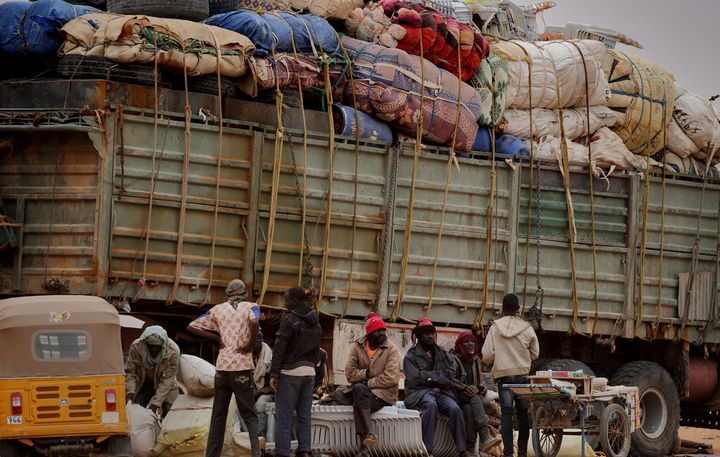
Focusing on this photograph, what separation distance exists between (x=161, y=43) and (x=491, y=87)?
13.6 feet

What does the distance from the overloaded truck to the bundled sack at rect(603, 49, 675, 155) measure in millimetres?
948

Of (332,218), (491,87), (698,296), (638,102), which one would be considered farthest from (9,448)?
(638,102)

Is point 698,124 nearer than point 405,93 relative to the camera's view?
No

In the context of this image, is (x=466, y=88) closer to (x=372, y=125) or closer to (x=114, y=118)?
(x=372, y=125)

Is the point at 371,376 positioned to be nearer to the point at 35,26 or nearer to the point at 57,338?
the point at 57,338

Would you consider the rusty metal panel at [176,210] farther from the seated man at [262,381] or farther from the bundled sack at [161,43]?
the seated man at [262,381]

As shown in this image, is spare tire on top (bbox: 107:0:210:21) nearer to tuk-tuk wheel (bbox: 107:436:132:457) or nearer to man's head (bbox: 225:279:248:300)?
man's head (bbox: 225:279:248:300)

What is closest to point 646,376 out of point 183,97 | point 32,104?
point 183,97

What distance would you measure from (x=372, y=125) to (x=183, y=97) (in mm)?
2079

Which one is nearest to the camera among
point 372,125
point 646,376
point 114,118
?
point 114,118

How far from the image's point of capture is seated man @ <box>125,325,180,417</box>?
13094mm

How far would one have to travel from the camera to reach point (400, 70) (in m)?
16.0

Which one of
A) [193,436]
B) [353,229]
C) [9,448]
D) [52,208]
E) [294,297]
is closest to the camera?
[9,448]

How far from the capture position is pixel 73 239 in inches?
565
